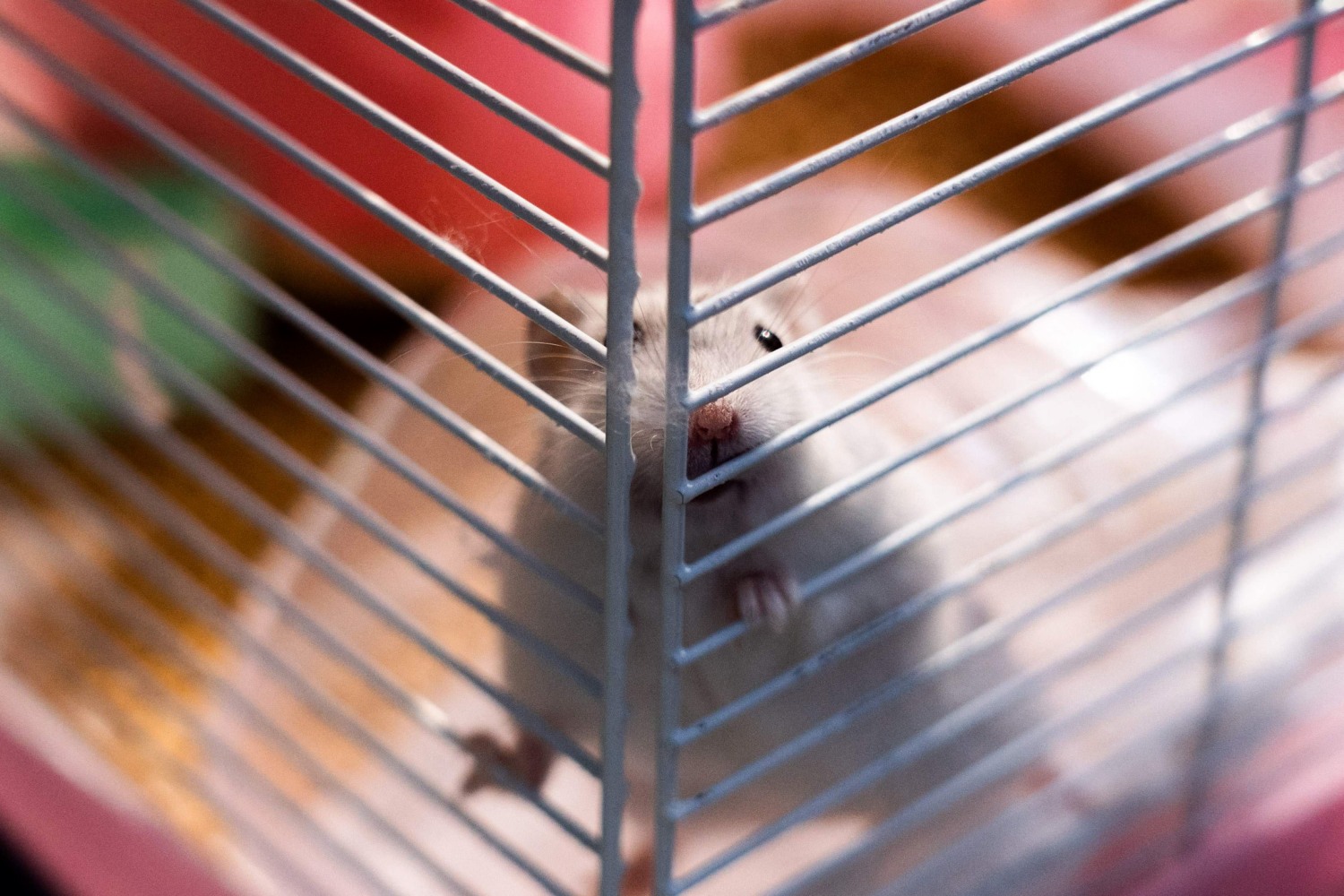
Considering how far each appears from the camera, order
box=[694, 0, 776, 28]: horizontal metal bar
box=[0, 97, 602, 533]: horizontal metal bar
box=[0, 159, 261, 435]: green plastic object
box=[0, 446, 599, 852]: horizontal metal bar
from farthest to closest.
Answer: box=[0, 159, 261, 435]: green plastic object, box=[0, 446, 599, 852]: horizontal metal bar, box=[0, 97, 602, 533]: horizontal metal bar, box=[694, 0, 776, 28]: horizontal metal bar

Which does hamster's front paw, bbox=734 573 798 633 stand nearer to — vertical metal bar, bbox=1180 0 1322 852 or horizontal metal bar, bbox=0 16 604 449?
horizontal metal bar, bbox=0 16 604 449

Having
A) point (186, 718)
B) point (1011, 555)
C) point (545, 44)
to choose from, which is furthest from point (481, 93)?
point (186, 718)

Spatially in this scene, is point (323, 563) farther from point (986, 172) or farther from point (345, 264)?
point (986, 172)

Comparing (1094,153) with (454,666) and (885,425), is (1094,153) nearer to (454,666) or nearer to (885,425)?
(885,425)

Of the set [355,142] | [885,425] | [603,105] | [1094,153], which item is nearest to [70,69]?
[355,142]

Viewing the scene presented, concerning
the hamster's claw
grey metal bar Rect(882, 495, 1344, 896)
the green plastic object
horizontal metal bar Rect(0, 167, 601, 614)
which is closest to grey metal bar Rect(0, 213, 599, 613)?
horizontal metal bar Rect(0, 167, 601, 614)
